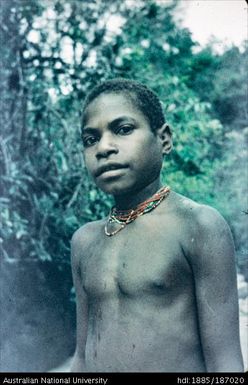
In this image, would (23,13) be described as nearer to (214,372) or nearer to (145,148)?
(145,148)

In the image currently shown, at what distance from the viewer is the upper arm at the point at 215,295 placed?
122cm

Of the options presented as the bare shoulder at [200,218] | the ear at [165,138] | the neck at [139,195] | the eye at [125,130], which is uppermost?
the eye at [125,130]

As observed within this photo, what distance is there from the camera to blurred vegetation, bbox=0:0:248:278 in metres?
1.65

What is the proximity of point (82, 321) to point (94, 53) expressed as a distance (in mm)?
1036

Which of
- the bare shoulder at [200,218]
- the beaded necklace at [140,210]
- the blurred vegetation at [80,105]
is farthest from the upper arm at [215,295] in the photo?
the blurred vegetation at [80,105]

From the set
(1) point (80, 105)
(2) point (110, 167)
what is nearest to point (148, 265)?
(2) point (110, 167)

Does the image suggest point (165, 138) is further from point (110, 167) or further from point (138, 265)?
point (138, 265)

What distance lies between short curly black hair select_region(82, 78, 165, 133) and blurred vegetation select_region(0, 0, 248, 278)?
1.09ft

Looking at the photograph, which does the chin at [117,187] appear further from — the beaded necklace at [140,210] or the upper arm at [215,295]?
the upper arm at [215,295]

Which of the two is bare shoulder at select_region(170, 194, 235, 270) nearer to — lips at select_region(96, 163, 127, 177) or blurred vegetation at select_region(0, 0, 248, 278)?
lips at select_region(96, 163, 127, 177)

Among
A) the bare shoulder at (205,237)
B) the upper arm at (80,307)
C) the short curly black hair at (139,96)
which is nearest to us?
the bare shoulder at (205,237)

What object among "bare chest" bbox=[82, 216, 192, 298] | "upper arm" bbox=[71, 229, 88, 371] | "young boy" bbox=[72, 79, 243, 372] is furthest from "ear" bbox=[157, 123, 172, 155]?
"upper arm" bbox=[71, 229, 88, 371]

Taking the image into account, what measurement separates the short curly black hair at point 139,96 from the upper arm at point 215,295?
0.34 meters

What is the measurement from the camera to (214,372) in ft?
4.09
